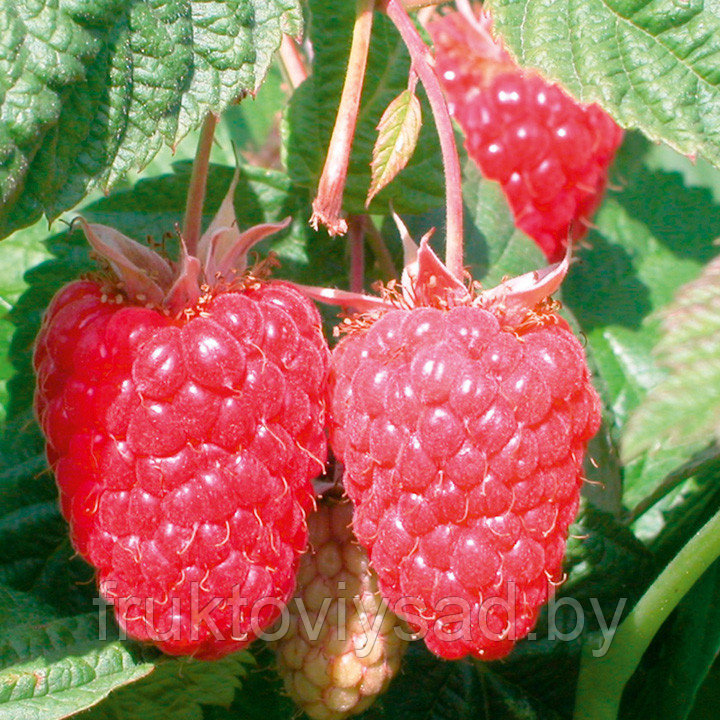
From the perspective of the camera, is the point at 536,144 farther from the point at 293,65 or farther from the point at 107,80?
the point at 107,80

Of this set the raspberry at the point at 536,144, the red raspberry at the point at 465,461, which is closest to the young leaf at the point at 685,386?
the red raspberry at the point at 465,461

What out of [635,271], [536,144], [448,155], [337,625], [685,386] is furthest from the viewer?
[635,271]

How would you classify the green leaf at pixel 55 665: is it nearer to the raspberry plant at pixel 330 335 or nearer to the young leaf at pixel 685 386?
the raspberry plant at pixel 330 335

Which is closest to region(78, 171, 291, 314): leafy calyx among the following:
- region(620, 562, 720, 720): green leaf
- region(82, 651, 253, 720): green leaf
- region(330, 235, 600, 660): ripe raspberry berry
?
region(330, 235, 600, 660): ripe raspberry berry

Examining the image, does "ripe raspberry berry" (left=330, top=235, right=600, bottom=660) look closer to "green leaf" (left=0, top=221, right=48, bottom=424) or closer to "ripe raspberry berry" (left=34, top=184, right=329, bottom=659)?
"ripe raspberry berry" (left=34, top=184, right=329, bottom=659)

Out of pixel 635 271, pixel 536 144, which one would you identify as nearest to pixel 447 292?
pixel 536 144

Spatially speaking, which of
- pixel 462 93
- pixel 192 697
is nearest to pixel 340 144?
pixel 192 697
